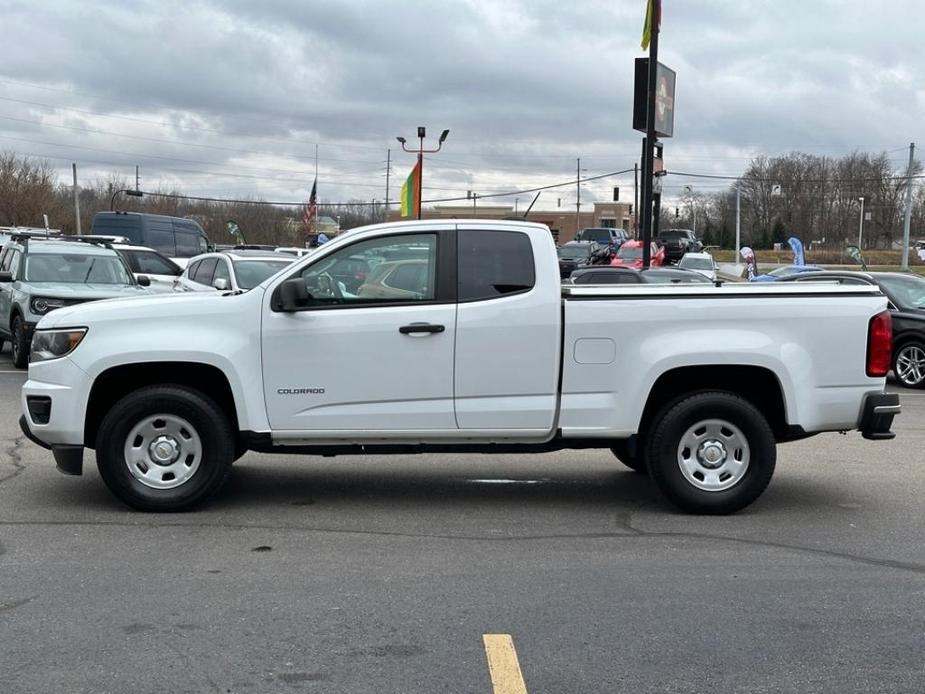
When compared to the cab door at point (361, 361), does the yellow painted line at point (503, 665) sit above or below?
below

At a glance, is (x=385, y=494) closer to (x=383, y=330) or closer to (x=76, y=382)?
(x=383, y=330)

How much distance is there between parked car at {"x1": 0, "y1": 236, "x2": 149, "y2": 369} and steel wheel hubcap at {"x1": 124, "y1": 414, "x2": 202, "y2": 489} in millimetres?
8045

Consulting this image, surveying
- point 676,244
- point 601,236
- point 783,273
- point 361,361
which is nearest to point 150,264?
point 783,273

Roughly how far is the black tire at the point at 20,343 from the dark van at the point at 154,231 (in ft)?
49.8

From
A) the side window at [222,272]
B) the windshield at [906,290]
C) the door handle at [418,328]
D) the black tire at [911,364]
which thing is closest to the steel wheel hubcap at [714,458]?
the door handle at [418,328]

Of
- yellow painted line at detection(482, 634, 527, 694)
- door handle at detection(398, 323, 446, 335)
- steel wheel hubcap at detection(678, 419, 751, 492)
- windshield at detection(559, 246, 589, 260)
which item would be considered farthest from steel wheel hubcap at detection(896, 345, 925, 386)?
windshield at detection(559, 246, 589, 260)

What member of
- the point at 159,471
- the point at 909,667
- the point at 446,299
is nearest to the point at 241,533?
the point at 159,471

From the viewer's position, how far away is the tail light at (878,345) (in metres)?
6.85

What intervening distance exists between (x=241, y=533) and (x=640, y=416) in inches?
109

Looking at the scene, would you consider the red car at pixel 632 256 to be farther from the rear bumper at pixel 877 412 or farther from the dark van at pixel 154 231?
the rear bumper at pixel 877 412

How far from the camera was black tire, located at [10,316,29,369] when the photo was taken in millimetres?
14438

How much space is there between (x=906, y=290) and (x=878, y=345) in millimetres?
9220

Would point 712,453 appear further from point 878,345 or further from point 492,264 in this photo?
point 492,264

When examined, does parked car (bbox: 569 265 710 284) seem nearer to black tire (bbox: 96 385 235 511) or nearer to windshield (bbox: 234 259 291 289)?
windshield (bbox: 234 259 291 289)
